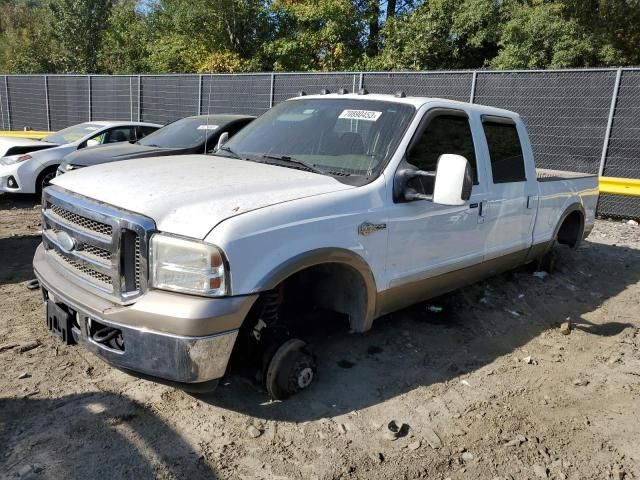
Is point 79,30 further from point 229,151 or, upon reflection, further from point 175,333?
point 175,333

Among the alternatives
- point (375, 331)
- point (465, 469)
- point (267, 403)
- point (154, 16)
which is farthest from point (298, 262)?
point (154, 16)

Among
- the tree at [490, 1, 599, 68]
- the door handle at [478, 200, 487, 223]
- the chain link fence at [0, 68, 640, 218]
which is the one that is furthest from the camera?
the tree at [490, 1, 599, 68]

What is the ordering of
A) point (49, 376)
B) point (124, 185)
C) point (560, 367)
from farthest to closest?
point (560, 367) < point (49, 376) < point (124, 185)

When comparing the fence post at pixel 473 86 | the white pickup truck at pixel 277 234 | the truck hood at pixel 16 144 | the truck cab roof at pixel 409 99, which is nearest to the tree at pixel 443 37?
the fence post at pixel 473 86

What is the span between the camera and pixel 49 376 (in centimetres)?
343

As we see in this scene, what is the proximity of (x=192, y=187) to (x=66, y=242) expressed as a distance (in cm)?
86

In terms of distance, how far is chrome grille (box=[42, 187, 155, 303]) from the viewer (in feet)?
9.15

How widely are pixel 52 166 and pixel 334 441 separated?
7.81 m

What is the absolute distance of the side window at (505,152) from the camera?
15.1ft

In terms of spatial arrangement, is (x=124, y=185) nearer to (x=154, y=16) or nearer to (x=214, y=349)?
(x=214, y=349)

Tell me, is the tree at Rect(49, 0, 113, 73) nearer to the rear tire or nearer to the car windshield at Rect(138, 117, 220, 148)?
the car windshield at Rect(138, 117, 220, 148)

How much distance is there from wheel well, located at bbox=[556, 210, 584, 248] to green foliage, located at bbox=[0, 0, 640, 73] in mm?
12992

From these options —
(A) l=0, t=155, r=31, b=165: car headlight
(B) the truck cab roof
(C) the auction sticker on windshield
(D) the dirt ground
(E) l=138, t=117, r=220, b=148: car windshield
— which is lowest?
(D) the dirt ground

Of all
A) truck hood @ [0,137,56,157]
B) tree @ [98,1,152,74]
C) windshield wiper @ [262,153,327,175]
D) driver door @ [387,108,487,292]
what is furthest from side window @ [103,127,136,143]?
tree @ [98,1,152,74]
